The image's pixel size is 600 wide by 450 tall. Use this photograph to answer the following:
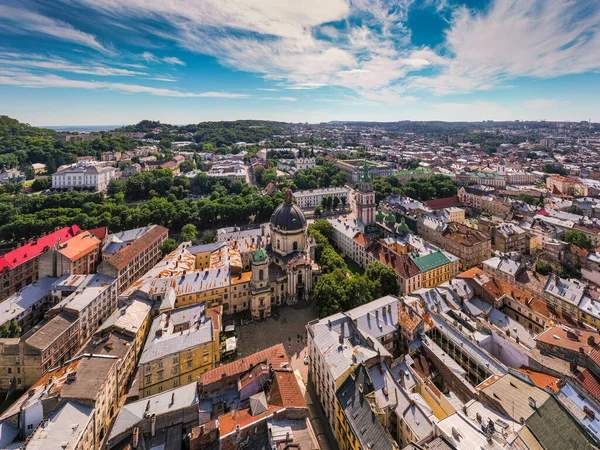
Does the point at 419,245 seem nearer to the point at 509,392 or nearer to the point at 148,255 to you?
the point at 509,392

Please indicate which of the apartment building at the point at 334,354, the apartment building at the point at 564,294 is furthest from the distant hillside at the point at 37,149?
the apartment building at the point at 564,294

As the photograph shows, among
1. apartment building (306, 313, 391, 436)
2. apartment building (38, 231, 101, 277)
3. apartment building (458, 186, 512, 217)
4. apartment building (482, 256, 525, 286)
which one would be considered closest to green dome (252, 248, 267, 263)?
apartment building (306, 313, 391, 436)

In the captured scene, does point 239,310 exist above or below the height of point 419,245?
below

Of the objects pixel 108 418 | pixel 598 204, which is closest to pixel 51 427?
pixel 108 418

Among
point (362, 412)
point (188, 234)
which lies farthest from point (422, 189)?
point (362, 412)

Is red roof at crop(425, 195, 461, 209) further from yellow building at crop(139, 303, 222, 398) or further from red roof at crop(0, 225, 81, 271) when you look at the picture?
red roof at crop(0, 225, 81, 271)
